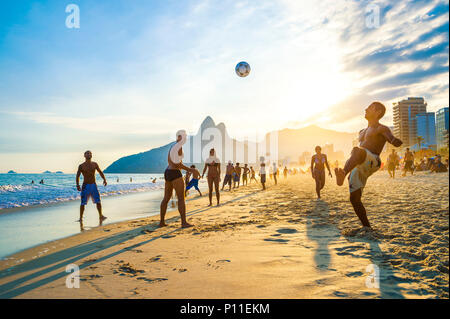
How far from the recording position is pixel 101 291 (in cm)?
236

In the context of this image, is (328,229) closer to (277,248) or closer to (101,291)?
(277,248)

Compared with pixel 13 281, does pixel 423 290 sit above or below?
above

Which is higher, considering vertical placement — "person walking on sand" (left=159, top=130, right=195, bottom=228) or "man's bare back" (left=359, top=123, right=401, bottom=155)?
"man's bare back" (left=359, top=123, right=401, bottom=155)

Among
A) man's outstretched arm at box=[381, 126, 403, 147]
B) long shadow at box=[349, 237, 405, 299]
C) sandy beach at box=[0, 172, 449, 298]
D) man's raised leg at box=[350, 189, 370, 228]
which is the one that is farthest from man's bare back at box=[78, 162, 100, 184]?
man's outstretched arm at box=[381, 126, 403, 147]

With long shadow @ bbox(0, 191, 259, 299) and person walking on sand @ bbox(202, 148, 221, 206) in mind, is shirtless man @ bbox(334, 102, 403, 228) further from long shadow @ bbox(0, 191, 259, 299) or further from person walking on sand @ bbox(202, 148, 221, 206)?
person walking on sand @ bbox(202, 148, 221, 206)

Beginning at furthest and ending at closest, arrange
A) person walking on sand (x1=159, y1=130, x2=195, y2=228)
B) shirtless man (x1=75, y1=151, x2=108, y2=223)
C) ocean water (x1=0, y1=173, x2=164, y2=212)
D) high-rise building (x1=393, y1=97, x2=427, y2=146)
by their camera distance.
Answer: high-rise building (x1=393, y1=97, x2=427, y2=146), ocean water (x1=0, y1=173, x2=164, y2=212), shirtless man (x1=75, y1=151, x2=108, y2=223), person walking on sand (x1=159, y1=130, x2=195, y2=228)

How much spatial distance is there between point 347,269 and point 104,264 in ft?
9.17

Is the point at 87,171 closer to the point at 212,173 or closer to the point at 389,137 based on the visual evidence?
the point at 212,173

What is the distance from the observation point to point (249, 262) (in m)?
2.99

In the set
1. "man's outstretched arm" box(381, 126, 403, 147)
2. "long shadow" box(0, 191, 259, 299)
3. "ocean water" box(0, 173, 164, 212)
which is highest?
Result: "man's outstretched arm" box(381, 126, 403, 147)

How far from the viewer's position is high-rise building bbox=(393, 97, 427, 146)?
16000 centimetres

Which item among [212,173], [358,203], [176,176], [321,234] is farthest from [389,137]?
[212,173]

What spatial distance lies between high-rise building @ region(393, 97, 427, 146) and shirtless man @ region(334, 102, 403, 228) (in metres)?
188
